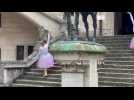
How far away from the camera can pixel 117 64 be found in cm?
977

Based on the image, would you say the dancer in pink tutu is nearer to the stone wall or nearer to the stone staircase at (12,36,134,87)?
the stone staircase at (12,36,134,87)

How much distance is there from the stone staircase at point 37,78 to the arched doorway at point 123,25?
1933 mm

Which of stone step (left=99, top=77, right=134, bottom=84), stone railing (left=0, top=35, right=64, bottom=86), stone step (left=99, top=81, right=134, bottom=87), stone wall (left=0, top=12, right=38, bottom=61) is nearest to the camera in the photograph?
stone step (left=99, top=81, right=134, bottom=87)

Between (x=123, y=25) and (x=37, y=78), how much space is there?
8.72 ft

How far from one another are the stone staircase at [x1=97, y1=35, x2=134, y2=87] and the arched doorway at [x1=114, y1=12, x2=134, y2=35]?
495 mm

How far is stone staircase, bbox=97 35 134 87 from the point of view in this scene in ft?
29.2

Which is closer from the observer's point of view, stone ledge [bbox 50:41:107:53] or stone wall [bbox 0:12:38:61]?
stone ledge [bbox 50:41:107:53]

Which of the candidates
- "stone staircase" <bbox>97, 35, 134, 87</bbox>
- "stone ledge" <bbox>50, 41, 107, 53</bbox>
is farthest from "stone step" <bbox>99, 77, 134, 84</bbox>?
"stone ledge" <bbox>50, 41, 107, 53</bbox>

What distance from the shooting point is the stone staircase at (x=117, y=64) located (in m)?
8.91

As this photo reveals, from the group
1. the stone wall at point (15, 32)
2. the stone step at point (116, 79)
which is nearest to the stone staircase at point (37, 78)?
the stone step at point (116, 79)

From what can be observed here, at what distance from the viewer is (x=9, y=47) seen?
11617 millimetres

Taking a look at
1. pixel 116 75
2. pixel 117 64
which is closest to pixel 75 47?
pixel 116 75
